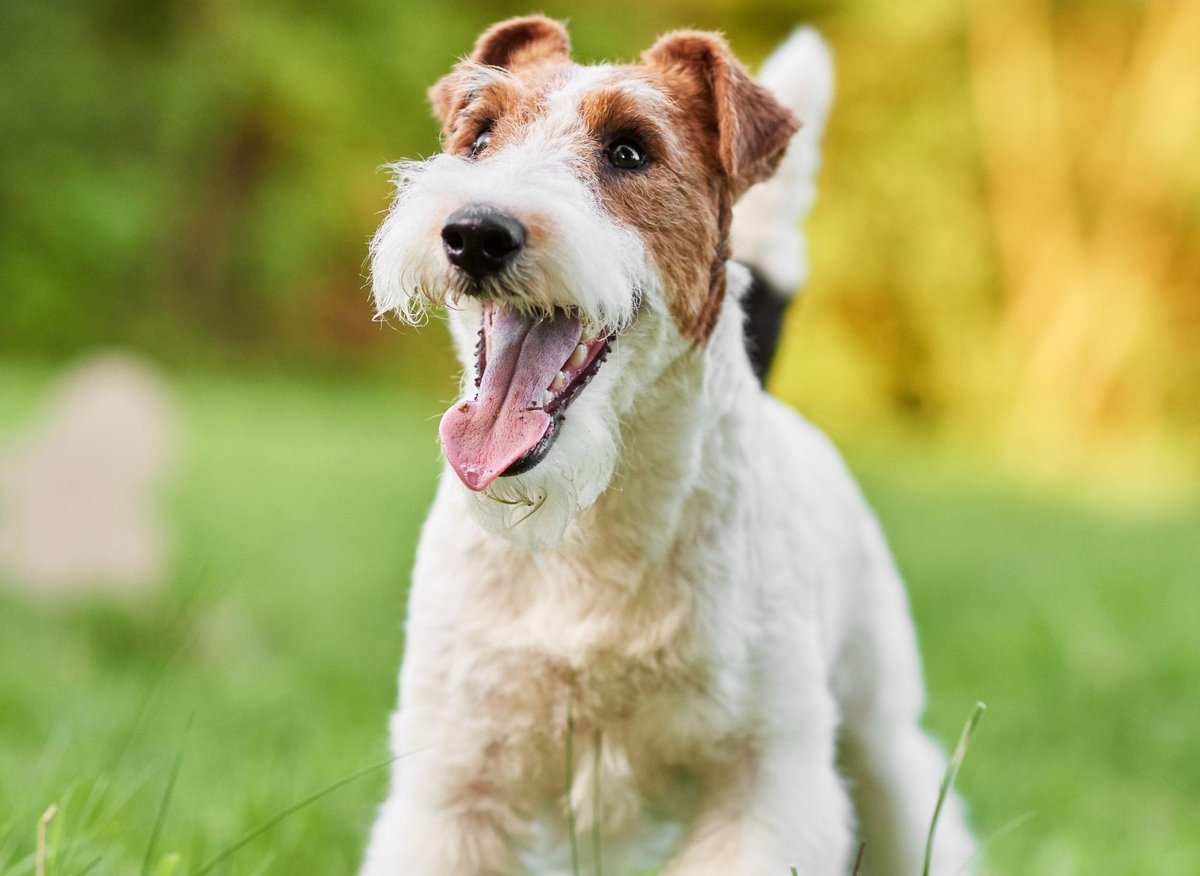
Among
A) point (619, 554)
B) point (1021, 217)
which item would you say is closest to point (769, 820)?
point (619, 554)

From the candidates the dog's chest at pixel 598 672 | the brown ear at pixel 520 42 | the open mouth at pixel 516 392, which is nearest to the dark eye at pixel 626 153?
the open mouth at pixel 516 392

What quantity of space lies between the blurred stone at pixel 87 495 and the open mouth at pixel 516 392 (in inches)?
215

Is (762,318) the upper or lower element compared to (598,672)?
upper

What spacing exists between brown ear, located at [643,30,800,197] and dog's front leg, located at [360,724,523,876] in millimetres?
1231

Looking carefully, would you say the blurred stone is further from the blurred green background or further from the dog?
the dog

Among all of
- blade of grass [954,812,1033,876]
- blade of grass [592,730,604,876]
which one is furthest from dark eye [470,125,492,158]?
blade of grass [954,812,1033,876]

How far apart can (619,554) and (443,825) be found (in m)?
0.60

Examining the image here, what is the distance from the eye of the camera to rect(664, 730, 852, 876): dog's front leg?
2.68 meters

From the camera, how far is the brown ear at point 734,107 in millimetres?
2754

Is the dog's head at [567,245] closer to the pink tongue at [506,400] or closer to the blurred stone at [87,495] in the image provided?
the pink tongue at [506,400]

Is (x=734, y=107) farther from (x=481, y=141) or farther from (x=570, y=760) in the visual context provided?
(x=570, y=760)

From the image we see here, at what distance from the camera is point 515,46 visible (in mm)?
3148

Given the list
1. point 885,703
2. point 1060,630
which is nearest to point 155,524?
point 1060,630

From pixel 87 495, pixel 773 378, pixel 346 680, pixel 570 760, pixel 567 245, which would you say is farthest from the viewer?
pixel 87 495
